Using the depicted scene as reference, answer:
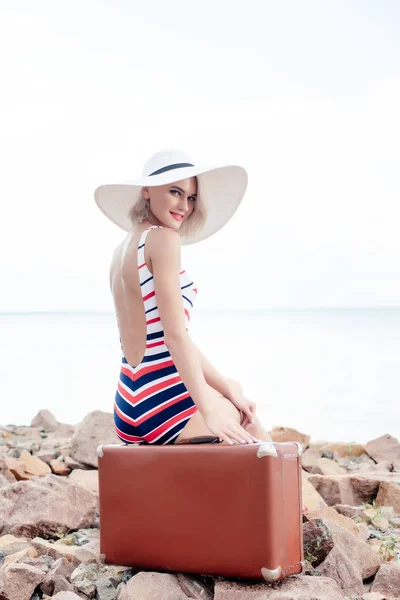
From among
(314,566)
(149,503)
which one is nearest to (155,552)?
(149,503)

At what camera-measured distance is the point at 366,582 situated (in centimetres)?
324

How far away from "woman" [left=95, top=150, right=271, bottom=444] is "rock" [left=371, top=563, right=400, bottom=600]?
25.9 inches

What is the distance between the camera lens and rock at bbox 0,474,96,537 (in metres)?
3.84

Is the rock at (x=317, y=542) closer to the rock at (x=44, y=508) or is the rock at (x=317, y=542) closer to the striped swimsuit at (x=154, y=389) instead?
the striped swimsuit at (x=154, y=389)

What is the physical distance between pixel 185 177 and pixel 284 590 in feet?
4.79

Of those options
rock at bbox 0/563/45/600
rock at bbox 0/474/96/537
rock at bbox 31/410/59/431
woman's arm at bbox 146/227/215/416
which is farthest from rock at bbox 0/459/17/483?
rock at bbox 31/410/59/431

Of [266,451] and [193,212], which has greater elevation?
[193,212]

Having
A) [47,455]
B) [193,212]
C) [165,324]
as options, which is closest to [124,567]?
[165,324]

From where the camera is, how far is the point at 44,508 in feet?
12.7

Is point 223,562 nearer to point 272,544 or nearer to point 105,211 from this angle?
point 272,544

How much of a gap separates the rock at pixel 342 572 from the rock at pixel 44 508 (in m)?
1.33

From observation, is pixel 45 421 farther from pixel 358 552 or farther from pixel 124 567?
pixel 358 552

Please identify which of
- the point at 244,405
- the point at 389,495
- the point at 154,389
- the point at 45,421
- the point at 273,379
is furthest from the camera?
→ the point at 273,379

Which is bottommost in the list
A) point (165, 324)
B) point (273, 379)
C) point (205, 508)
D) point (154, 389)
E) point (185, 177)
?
point (273, 379)
